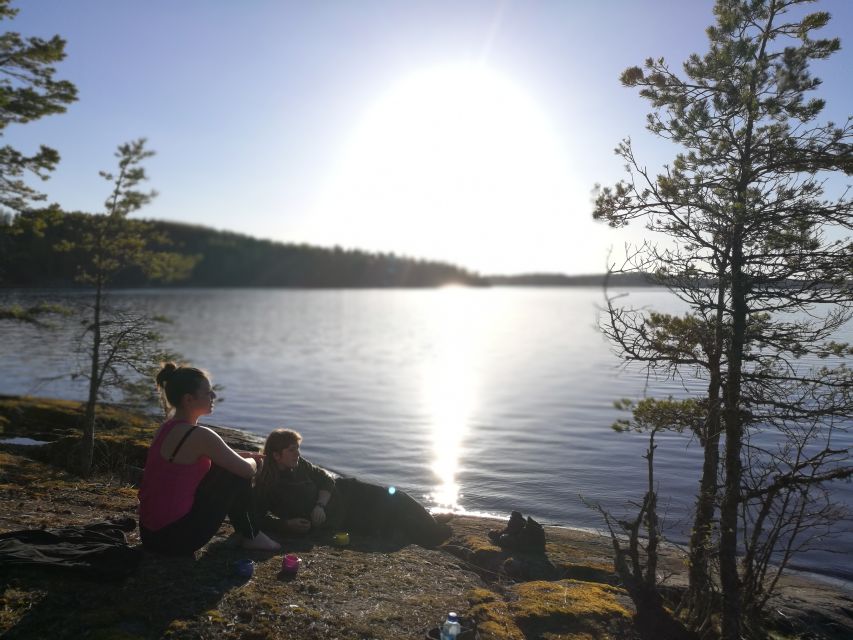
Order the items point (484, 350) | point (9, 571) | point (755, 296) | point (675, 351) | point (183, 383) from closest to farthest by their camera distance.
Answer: point (9, 571)
point (183, 383)
point (755, 296)
point (675, 351)
point (484, 350)

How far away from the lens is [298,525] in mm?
7723

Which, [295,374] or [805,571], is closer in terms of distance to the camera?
[805,571]

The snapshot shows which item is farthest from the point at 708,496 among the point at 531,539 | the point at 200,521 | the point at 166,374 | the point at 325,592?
the point at 166,374

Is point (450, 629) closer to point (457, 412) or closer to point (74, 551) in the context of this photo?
point (74, 551)

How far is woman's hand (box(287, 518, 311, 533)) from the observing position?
7707 mm

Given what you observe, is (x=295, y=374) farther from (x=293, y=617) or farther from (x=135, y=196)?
(x=293, y=617)

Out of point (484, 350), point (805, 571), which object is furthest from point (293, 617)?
point (484, 350)

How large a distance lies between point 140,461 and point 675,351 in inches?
381

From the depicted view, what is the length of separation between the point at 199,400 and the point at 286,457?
203 centimetres

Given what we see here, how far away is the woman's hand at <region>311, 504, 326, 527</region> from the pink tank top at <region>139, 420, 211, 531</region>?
2148 millimetres

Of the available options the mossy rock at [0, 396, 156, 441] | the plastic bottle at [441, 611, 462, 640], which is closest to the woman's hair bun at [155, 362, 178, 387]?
the plastic bottle at [441, 611, 462, 640]

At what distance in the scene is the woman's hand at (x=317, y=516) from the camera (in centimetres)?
788

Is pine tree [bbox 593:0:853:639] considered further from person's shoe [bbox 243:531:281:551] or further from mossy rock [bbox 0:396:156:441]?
mossy rock [bbox 0:396:156:441]

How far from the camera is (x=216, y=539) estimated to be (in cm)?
707
